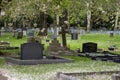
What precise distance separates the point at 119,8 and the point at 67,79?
1199 cm

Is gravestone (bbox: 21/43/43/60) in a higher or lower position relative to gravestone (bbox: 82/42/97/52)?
higher

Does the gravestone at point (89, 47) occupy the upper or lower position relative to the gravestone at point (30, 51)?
lower

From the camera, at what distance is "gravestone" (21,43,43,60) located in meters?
23.0

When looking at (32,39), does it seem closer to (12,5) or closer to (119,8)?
(12,5)

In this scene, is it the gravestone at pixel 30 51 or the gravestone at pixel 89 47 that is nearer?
the gravestone at pixel 30 51

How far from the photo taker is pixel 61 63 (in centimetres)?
2217

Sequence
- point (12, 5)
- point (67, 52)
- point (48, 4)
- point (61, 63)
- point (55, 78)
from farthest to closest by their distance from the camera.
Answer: point (67, 52) → point (12, 5) → point (48, 4) → point (61, 63) → point (55, 78)

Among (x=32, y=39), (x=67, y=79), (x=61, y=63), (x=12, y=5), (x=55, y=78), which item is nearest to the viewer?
(x=67, y=79)

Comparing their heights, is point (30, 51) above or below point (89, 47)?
above

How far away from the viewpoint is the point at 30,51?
75.8 feet

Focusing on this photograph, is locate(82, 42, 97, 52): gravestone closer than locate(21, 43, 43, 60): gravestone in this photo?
No

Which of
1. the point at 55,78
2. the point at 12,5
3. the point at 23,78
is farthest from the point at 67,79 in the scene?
the point at 12,5

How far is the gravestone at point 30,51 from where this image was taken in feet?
75.5

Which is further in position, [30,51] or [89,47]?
[89,47]
